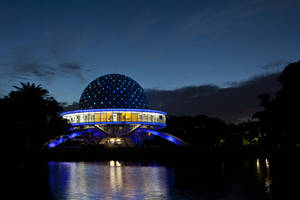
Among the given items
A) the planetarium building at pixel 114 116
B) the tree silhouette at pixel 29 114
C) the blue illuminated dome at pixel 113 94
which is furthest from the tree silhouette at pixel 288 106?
the blue illuminated dome at pixel 113 94

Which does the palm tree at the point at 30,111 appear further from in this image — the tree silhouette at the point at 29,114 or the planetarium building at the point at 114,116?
the planetarium building at the point at 114,116

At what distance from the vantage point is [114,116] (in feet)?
243

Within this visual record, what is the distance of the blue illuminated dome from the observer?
272 feet

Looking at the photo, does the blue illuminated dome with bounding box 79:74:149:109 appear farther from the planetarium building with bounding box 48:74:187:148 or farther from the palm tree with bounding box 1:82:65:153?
the palm tree with bounding box 1:82:65:153

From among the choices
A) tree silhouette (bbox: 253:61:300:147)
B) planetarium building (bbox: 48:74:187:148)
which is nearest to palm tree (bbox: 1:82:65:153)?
planetarium building (bbox: 48:74:187:148)

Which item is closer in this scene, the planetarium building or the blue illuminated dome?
the planetarium building

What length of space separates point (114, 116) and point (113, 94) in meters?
11.0

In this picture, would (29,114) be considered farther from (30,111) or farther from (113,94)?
(113,94)

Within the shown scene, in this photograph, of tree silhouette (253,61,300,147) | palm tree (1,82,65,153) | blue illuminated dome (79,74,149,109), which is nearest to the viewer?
tree silhouette (253,61,300,147)

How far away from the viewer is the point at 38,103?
42.5 meters

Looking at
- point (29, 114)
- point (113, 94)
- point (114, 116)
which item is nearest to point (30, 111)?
point (29, 114)

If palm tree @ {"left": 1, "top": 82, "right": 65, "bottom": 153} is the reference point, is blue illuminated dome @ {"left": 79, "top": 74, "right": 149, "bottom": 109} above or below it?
above

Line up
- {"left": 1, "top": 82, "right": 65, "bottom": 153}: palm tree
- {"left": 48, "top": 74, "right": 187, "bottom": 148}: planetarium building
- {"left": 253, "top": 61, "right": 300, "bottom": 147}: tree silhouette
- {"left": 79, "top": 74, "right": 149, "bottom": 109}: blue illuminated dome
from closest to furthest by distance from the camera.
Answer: {"left": 253, "top": 61, "right": 300, "bottom": 147}: tree silhouette
{"left": 1, "top": 82, "right": 65, "bottom": 153}: palm tree
{"left": 48, "top": 74, "right": 187, "bottom": 148}: planetarium building
{"left": 79, "top": 74, "right": 149, "bottom": 109}: blue illuminated dome

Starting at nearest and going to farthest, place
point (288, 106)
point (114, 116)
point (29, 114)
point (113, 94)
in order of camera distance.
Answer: point (288, 106), point (29, 114), point (114, 116), point (113, 94)
